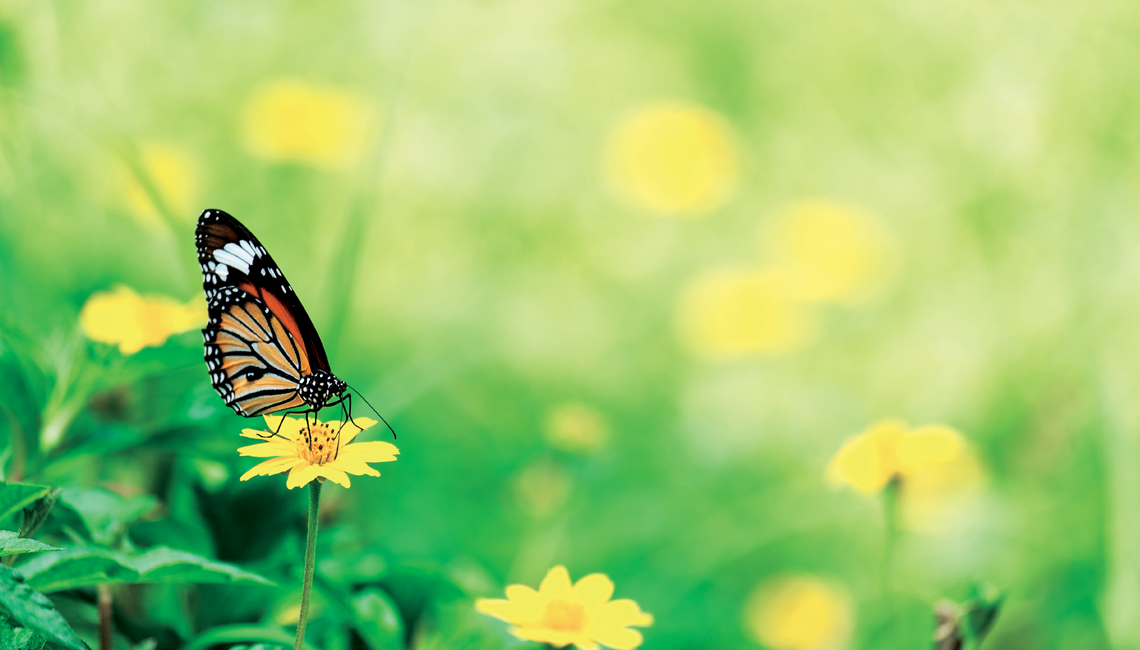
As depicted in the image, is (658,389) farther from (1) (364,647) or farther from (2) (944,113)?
(1) (364,647)

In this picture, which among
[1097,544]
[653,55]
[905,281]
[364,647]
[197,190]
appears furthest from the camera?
[653,55]

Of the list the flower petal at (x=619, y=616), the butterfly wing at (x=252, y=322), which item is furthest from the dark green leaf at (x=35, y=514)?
the flower petal at (x=619, y=616)

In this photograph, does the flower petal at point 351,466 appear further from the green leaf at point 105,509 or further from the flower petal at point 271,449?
the green leaf at point 105,509

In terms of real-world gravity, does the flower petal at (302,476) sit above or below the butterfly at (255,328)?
below

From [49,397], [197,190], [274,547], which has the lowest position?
[274,547]

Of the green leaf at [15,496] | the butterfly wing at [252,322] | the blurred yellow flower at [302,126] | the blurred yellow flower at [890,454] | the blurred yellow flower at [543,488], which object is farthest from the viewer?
the blurred yellow flower at [302,126]

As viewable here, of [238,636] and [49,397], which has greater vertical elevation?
[49,397]

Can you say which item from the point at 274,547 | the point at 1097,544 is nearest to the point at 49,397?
the point at 274,547
